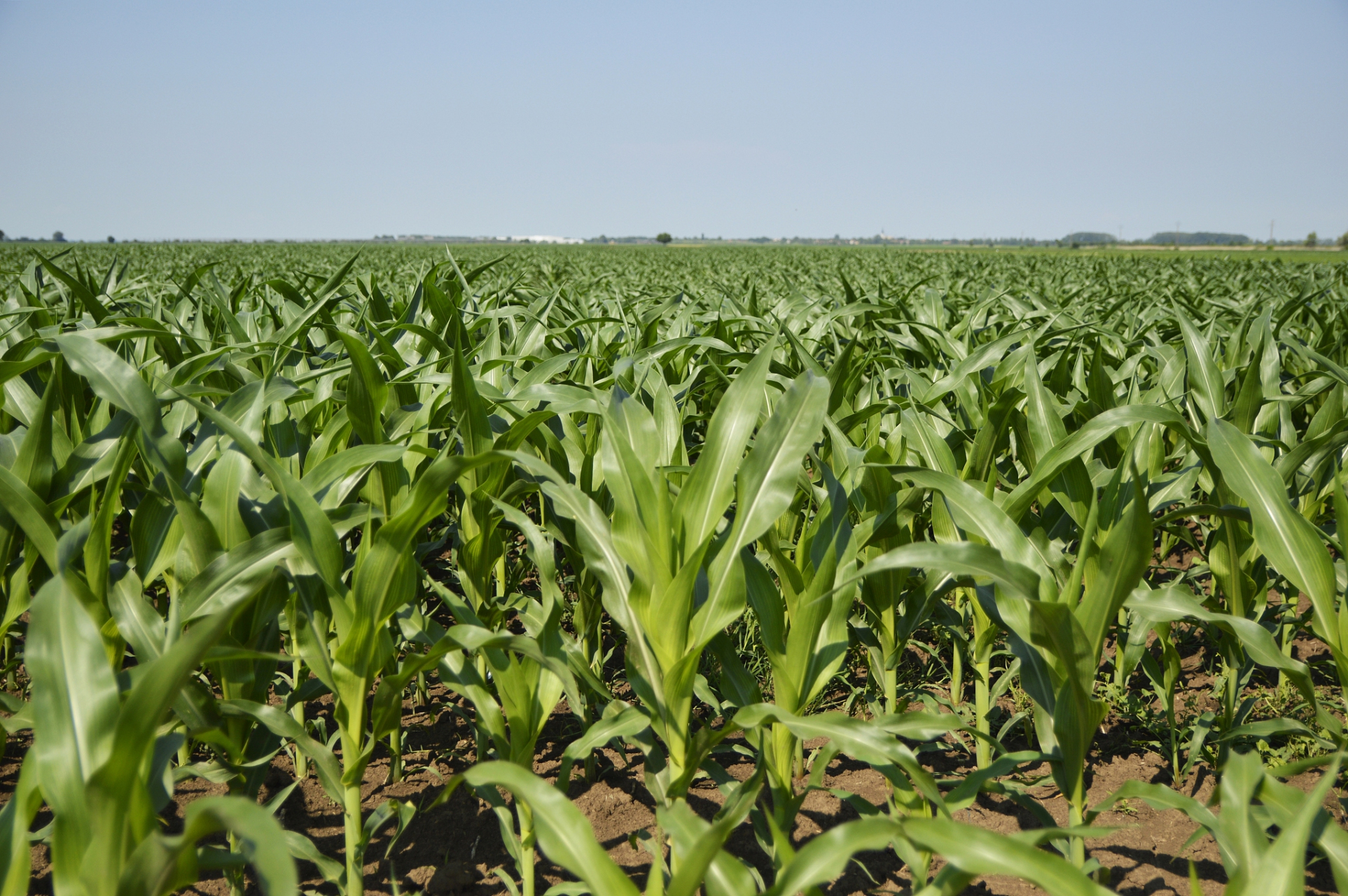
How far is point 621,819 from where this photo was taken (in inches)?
73.7

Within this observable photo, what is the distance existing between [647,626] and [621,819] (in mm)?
790

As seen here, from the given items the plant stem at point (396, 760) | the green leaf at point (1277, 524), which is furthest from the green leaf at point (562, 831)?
the green leaf at point (1277, 524)

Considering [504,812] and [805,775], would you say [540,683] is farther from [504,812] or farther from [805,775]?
[805,775]

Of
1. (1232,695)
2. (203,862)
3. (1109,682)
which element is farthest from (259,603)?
(1109,682)

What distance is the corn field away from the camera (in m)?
0.96

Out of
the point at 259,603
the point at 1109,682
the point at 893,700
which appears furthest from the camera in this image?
the point at 1109,682

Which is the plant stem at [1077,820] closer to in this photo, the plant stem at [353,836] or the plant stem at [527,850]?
the plant stem at [527,850]

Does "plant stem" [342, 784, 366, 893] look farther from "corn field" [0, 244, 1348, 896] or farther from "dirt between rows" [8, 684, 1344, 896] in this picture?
"dirt between rows" [8, 684, 1344, 896]

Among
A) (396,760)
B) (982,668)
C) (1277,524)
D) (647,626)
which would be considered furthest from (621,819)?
(1277,524)

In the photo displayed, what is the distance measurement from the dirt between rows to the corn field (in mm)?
12

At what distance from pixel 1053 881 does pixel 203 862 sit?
1.06 meters

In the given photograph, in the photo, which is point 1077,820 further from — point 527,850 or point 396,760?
point 396,760

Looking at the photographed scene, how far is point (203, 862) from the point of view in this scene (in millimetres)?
1026

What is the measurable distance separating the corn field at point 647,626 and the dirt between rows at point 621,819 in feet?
0.04
